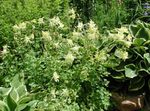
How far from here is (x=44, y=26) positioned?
5.38 m

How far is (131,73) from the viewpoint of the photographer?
5.27 metres

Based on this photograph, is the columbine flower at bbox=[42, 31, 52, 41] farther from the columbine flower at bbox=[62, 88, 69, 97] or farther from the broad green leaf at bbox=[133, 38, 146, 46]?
the broad green leaf at bbox=[133, 38, 146, 46]

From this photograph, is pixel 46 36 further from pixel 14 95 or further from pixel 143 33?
pixel 143 33

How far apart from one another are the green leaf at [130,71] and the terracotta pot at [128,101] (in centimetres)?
26

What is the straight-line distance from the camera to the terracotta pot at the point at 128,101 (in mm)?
5336

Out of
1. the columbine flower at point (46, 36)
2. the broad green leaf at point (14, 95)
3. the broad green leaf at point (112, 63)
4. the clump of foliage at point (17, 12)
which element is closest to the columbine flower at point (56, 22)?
the columbine flower at point (46, 36)

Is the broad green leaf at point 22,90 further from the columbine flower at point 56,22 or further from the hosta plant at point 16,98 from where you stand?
Result: the columbine flower at point 56,22

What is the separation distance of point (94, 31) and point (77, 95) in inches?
26.1

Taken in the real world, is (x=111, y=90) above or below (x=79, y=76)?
below

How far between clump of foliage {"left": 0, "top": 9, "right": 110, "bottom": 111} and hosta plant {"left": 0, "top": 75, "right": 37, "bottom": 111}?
0.14 metres

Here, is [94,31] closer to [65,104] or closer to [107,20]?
[65,104]

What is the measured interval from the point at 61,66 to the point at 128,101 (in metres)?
0.98

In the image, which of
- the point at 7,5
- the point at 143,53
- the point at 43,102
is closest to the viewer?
the point at 43,102

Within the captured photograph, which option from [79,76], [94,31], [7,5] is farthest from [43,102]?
[7,5]
